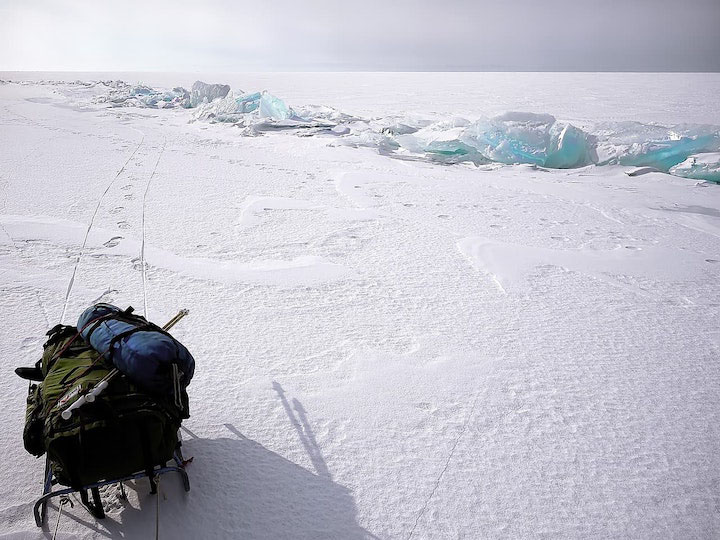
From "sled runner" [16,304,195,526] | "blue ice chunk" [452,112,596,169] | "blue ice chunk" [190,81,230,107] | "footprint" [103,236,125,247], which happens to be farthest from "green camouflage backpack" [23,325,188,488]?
"blue ice chunk" [190,81,230,107]

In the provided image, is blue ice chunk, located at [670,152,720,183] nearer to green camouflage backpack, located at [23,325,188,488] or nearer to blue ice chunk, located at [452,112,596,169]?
blue ice chunk, located at [452,112,596,169]

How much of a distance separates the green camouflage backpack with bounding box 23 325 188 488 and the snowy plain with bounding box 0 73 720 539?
0.23m

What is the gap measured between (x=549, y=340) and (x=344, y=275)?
1.30 meters

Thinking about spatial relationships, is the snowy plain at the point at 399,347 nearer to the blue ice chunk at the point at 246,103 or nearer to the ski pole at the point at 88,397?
the ski pole at the point at 88,397

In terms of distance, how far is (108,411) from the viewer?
3.95 feet

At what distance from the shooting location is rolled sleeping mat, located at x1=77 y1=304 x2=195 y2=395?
4.22 feet

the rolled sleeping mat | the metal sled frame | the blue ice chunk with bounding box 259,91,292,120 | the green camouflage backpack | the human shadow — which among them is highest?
the blue ice chunk with bounding box 259,91,292,120

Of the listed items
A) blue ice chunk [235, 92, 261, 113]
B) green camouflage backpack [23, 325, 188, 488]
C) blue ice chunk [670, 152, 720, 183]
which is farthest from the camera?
blue ice chunk [235, 92, 261, 113]

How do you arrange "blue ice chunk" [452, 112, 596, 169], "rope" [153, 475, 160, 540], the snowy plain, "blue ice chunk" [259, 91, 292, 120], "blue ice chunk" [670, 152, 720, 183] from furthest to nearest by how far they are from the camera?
"blue ice chunk" [259, 91, 292, 120], "blue ice chunk" [452, 112, 596, 169], "blue ice chunk" [670, 152, 720, 183], the snowy plain, "rope" [153, 475, 160, 540]

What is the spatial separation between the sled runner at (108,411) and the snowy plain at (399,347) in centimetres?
20

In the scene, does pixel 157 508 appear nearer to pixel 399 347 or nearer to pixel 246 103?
pixel 399 347

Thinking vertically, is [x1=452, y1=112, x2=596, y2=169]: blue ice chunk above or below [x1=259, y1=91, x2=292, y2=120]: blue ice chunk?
below

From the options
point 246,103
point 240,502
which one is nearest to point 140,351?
point 240,502

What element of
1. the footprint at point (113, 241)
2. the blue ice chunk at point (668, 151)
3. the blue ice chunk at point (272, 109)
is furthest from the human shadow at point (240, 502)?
the blue ice chunk at point (272, 109)
